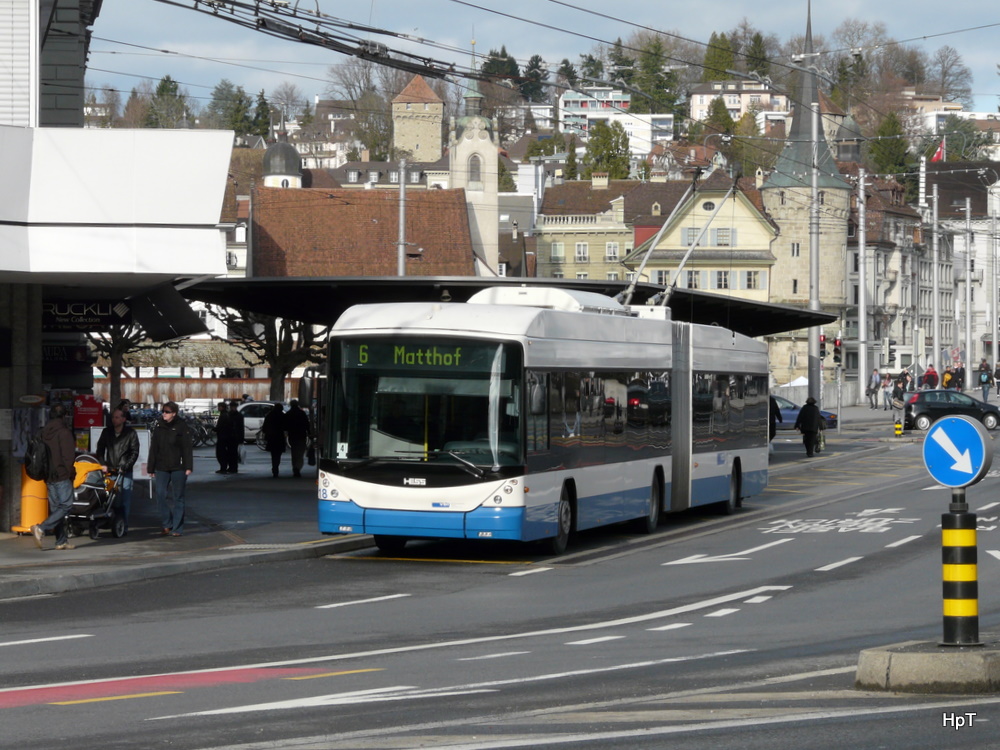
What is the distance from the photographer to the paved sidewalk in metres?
15.7

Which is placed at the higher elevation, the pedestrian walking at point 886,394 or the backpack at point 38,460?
the backpack at point 38,460

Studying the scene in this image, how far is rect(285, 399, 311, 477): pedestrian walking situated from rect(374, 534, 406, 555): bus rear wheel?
1341 centimetres

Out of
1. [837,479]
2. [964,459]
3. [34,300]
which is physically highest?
[34,300]

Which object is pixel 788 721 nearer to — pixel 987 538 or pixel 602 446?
pixel 602 446

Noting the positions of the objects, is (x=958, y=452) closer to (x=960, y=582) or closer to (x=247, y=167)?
(x=960, y=582)

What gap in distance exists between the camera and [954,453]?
962 cm

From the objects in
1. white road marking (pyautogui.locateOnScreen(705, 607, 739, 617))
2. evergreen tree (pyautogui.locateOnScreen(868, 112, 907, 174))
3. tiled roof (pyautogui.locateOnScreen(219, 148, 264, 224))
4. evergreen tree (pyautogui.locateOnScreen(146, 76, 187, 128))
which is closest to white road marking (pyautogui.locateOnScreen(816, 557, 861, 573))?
white road marking (pyautogui.locateOnScreen(705, 607, 739, 617))

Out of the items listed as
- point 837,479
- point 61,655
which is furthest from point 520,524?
point 837,479

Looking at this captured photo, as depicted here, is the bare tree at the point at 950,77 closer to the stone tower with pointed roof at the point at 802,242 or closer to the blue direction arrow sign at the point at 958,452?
the stone tower with pointed roof at the point at 802,242

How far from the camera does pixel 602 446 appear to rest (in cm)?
1959

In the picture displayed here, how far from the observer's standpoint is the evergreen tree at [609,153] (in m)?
142

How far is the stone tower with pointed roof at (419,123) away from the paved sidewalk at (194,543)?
148 meters

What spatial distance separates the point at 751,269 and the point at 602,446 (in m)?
84.1

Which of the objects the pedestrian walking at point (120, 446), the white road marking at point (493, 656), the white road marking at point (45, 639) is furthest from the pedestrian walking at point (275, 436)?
the white road marking at point (493, 656)
